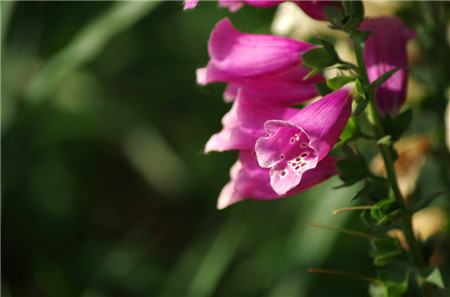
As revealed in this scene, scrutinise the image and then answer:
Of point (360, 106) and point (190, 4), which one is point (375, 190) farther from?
point (190, 4)

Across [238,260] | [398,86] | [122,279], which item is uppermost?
[398,86]

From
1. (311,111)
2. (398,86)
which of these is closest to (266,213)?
(398,86)

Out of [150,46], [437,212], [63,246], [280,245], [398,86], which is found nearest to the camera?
[398,86]

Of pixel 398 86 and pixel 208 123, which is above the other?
pixel 398 86

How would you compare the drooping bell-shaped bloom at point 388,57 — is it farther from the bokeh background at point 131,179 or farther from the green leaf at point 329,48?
the bokeh background at point 131,179

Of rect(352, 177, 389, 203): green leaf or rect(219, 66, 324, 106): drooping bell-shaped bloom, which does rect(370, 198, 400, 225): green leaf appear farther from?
rect(219, 66, 324, 106): drooping bell-shaped bloom

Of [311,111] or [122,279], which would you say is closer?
[311,111]

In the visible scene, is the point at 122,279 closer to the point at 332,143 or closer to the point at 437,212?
the point at 437,212

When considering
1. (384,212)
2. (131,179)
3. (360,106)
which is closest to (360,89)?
(360,106)
